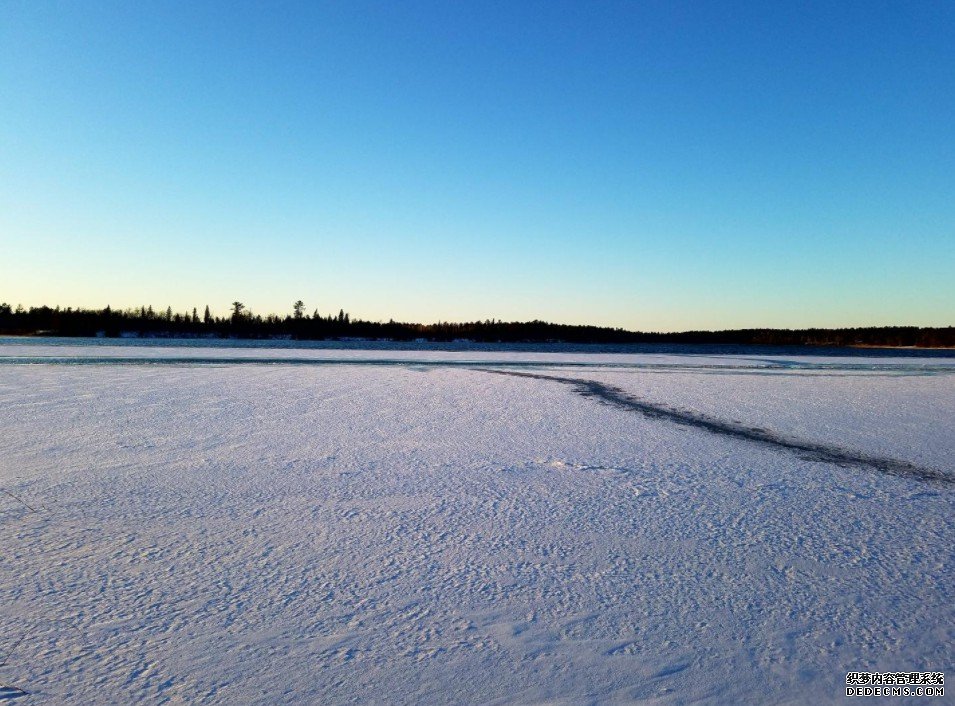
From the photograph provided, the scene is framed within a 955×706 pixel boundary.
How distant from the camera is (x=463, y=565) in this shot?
3.43 meters

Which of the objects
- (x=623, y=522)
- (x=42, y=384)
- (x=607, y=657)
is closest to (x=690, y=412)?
(x=623, y=522)

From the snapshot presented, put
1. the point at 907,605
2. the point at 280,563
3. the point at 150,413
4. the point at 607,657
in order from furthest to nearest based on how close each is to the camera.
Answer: the point at 150,413 → the point at 280,563 → the point at 907,605 → the point at 607,657

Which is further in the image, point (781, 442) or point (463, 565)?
point (781, 442)

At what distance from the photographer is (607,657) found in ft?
8.25

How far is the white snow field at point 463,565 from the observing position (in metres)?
2.38

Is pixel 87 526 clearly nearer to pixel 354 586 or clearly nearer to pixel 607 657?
pixel 354 586

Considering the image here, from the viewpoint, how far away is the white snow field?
238cm

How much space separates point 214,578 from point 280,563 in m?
0.36

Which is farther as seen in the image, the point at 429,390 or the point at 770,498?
the point at 429,390

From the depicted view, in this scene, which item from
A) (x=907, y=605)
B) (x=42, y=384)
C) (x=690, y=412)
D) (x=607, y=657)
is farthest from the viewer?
(x=42, y=384)

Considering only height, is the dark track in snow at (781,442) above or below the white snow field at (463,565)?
above

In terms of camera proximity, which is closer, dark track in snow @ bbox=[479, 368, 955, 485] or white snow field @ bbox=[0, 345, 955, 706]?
white snow field @ bbox=[0, 345, 955, 706]

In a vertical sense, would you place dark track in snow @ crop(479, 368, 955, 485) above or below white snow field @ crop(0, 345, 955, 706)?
above

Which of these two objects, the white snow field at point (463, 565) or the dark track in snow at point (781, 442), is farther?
the dark track in snow at point (781, 442)
